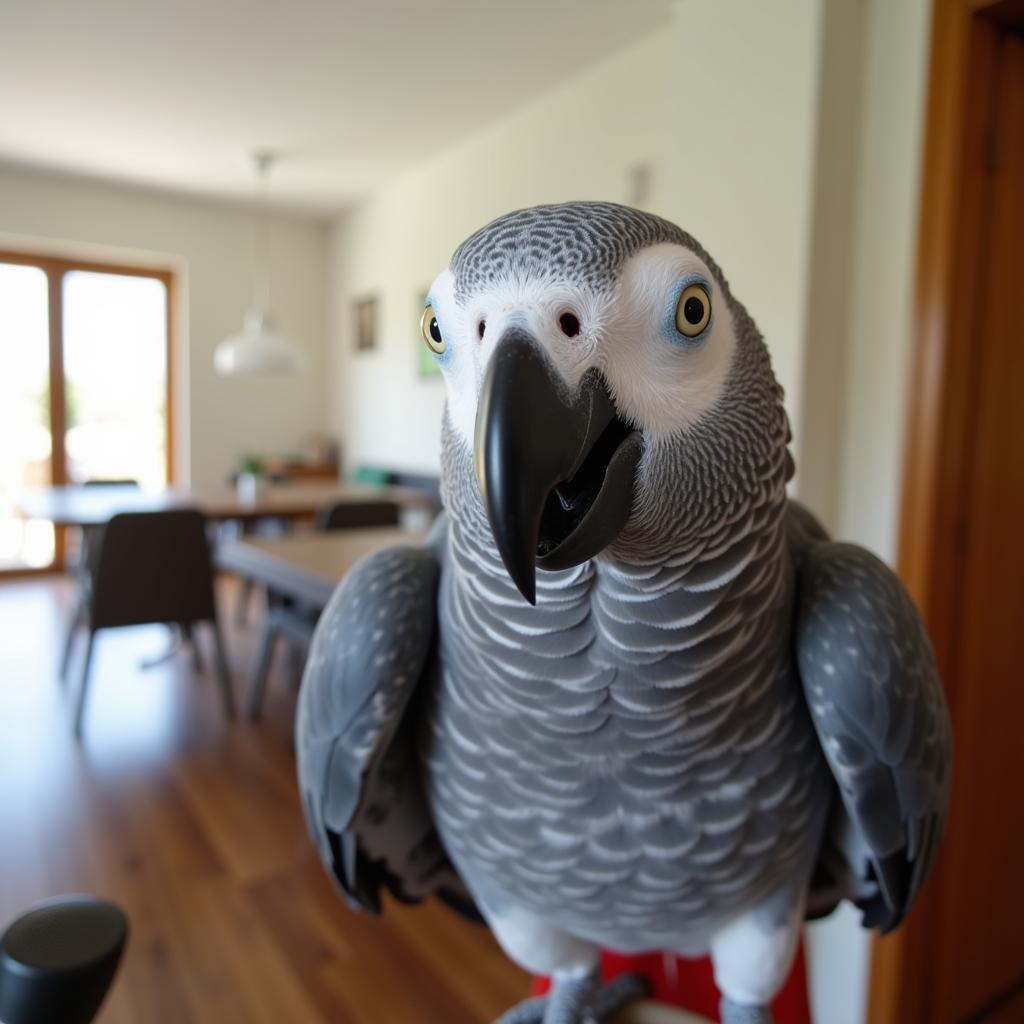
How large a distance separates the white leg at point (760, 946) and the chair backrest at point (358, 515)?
226 cm

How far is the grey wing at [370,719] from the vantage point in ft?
1.67

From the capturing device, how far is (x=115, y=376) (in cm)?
489

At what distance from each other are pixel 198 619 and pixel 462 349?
2.44 metres

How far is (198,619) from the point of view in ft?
8.27

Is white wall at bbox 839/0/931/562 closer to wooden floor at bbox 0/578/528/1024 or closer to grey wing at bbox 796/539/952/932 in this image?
grey wing at bbox 796/539/952/932

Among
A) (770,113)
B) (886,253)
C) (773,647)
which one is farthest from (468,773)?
(770,113)

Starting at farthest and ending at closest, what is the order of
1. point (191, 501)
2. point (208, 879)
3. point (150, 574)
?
point (191, 501), point (150, 574), point (208, 879)

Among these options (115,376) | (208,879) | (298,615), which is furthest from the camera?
(115,376)

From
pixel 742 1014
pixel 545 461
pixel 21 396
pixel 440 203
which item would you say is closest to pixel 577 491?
pixel 545 461

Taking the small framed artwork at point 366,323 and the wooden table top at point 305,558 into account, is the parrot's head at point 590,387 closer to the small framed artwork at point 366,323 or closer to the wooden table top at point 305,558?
the wooden table top at point 305,558

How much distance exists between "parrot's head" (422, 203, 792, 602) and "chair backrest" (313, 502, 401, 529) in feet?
7.64

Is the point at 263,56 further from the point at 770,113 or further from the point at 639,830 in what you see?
the point at 639,830

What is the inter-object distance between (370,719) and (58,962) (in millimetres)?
213

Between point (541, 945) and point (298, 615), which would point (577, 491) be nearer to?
point (541, 945)
